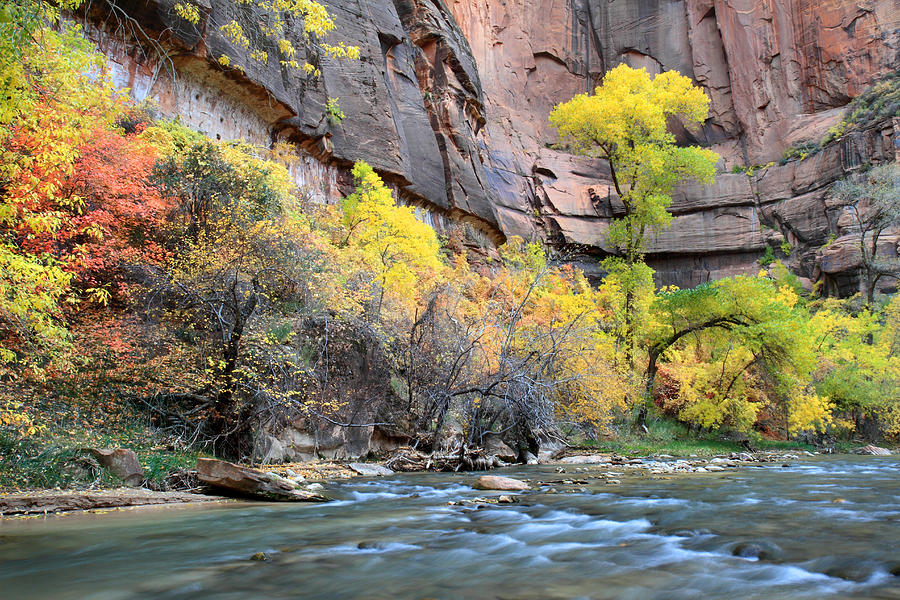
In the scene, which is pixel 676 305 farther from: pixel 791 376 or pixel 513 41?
pixel 513 41

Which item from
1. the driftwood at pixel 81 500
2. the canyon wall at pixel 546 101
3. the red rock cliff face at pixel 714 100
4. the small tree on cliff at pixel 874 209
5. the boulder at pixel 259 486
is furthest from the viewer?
the red rock cliff face at pixel 714 100

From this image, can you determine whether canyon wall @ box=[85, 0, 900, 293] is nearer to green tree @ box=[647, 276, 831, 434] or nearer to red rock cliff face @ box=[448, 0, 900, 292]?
red rock cliff face @ box=[448, 0, 900, 292]

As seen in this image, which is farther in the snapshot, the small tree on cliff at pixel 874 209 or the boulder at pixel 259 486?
the small tree on cliff at pixel 874 209

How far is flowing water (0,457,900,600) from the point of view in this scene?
3627 mm

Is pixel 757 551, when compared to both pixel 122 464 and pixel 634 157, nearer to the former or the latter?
pixel 122 464

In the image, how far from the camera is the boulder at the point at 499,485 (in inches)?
349

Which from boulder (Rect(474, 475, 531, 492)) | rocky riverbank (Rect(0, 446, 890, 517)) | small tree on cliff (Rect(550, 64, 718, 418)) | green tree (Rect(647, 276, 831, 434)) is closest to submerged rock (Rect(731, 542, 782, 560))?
rocky riverbank (Rect(0, 446, 890, 517))

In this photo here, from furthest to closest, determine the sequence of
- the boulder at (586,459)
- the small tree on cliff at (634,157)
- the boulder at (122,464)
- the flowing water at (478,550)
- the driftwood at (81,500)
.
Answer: the small tree on cliff at (634,157)
the boulder at (586,459)
the boulder at (122,464)
the driftwood at (81,500)
the flowing water at (478,550)

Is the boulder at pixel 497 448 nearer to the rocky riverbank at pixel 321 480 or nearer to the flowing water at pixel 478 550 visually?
the rocky riverbank at pixel 321 480

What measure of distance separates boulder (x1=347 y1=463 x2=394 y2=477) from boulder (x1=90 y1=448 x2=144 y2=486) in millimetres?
4238

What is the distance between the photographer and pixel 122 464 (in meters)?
7.75

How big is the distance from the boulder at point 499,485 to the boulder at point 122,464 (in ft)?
16.4

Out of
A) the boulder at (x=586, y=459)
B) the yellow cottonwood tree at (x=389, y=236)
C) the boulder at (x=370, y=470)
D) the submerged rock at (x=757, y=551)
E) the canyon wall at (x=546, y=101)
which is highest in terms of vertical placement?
the canyon wall at (x=546, y=101)

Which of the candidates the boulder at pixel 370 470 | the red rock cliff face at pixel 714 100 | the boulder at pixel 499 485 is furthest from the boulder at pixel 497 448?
the red rock cliff face at pixel 714 100
